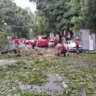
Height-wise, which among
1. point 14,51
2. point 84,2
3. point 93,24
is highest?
point 84,2

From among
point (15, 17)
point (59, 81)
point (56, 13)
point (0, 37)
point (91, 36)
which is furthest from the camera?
point (15, 17)

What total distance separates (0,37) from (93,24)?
951cm

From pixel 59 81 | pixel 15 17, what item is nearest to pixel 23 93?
pixel 59 81

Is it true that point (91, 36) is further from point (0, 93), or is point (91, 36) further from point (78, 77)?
point (0, 93)

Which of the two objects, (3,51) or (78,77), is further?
(3,51)

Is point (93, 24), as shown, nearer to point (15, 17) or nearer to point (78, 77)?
point (78, 77)

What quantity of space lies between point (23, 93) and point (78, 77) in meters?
4.85

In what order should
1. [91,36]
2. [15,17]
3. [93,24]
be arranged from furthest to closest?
[15,17] < [91,36] < [93,24]

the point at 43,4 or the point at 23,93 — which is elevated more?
the point at 43,4

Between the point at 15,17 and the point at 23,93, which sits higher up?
the point at 15,17

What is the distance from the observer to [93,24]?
30000 mm

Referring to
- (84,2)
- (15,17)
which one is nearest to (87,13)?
(84,2)

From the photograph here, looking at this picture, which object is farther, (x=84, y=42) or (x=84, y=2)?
(x=84, y=42)

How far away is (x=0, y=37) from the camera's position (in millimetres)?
25922
